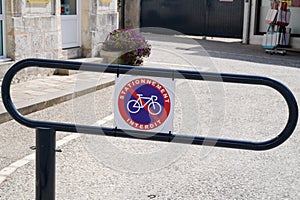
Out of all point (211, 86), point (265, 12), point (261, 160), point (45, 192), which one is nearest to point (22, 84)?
point (211, 86)

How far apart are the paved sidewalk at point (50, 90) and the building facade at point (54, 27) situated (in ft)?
1.91

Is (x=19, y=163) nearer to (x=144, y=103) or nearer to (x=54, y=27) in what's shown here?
(x=144, y=103)

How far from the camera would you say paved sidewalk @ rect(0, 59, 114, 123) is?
24.8 feet

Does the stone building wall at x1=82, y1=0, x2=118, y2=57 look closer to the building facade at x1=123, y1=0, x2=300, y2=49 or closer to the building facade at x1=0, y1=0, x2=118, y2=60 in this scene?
the building facade at x1=0, y1=0, x2=118, y2=60

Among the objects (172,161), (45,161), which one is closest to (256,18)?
(172,161)

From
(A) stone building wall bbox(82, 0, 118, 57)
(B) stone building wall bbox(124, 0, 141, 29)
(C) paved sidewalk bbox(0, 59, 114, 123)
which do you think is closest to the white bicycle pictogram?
(C) paved sidewalk bbox(0, 59, 114, 123)

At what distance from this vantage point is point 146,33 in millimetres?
21969

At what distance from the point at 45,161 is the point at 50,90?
5.28 meters

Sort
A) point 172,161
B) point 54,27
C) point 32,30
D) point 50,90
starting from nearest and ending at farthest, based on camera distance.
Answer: point 172,161
point 50,90
point 32,30
point 54,27

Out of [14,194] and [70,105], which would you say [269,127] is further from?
[14,194]

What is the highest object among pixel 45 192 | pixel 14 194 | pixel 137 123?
pixel 137 123

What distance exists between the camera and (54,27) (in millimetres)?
10180

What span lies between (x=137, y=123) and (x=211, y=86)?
23.0 ft

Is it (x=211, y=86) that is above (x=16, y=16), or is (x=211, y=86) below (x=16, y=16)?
below
